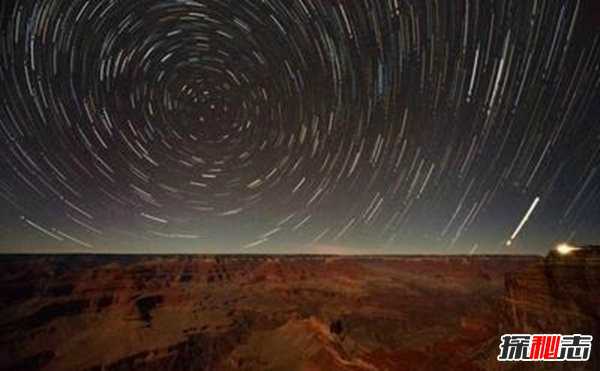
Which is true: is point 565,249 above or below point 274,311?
above

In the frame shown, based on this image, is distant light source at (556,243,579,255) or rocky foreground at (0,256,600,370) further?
rocky foreground at (0,256,600,370)

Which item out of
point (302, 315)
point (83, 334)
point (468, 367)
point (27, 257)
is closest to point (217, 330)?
point (302, 315)

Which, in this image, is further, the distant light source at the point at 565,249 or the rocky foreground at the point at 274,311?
the rocky foreground at the point at 274,311

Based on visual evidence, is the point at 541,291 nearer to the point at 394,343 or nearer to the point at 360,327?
the point at 394,343
